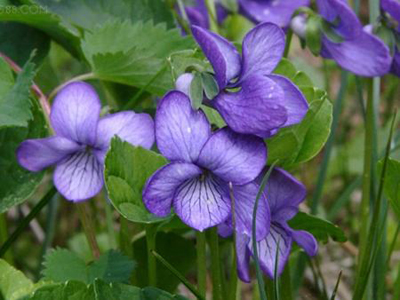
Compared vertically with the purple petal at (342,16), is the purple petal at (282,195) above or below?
below

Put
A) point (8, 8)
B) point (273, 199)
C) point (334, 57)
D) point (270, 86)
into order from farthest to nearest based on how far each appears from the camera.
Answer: point (334, 57) < point (8, 8) < point (273, 199) < point (270, 86)

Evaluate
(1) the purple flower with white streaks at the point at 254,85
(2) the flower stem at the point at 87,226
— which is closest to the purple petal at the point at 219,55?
(1) the purple flower with white streaks at the point at 254,85

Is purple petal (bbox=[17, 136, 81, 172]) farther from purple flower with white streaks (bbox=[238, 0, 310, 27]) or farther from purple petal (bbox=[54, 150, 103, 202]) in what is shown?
purple flower with white streaks (bbox=[238, 0, 310, 27])

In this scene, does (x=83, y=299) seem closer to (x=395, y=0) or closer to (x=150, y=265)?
(x=150, y=265)

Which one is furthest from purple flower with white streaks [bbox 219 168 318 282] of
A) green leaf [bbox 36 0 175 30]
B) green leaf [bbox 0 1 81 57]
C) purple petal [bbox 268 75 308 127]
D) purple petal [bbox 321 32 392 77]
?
green leaf [bbox 36 0 175 30]

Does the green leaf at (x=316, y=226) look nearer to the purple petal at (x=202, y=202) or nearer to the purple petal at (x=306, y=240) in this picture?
the purple petal at (x=306, y=240)

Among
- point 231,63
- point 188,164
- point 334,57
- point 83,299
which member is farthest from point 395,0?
point 83,299

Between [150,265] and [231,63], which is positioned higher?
[231,63]

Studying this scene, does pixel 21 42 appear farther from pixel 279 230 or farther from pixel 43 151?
pixel 279 230
